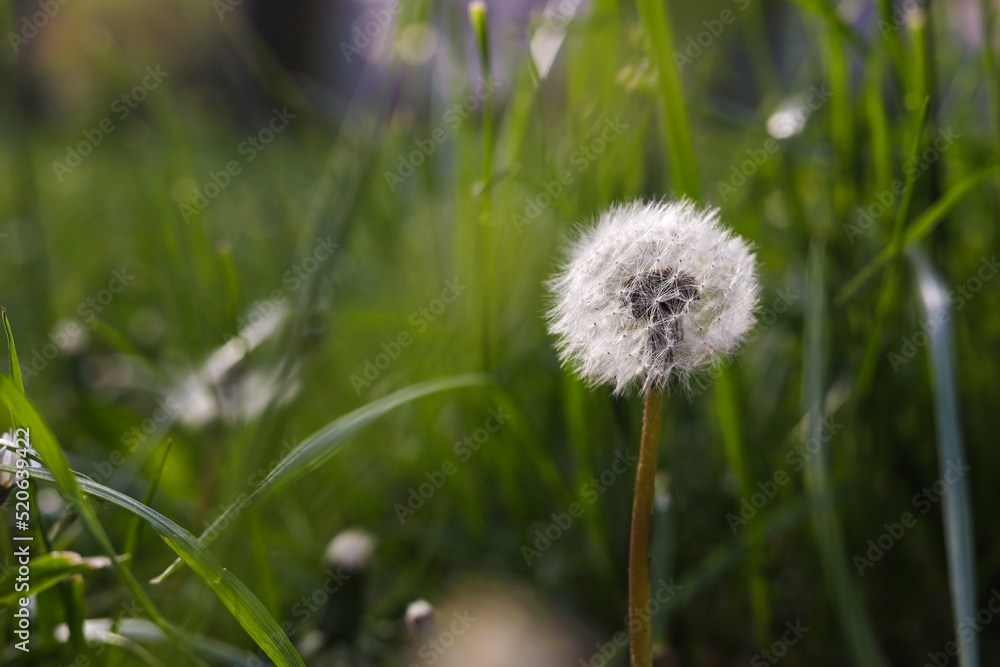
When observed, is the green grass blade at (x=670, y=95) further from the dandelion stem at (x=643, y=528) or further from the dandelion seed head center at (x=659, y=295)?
the dandelion stem at (x=643, y=528)

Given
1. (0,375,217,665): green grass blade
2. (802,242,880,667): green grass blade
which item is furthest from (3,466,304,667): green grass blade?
(802,242,880,667): green grass blade

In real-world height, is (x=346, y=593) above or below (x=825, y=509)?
below

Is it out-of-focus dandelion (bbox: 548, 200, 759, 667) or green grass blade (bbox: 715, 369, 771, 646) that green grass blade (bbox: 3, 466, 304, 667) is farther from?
green grass blade (bbox: 715, 369, 771, 646)

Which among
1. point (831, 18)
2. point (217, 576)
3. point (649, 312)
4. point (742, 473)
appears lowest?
point (217, 576)

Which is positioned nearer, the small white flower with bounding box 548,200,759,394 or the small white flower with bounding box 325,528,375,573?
the small white flower with bounding box 548,200,759,394

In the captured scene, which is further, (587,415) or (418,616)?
(587,415)

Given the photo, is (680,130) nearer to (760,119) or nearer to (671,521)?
(671,521)

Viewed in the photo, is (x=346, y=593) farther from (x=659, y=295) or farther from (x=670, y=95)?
(x=670, y=95)

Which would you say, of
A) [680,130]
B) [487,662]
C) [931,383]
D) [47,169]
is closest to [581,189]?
[680,130]

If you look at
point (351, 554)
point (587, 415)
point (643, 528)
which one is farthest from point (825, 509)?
point (351, 554)

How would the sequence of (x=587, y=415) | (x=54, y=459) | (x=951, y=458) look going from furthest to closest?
(x=587, y=415) → (x=951, y=458) → (x=54, y=459)
